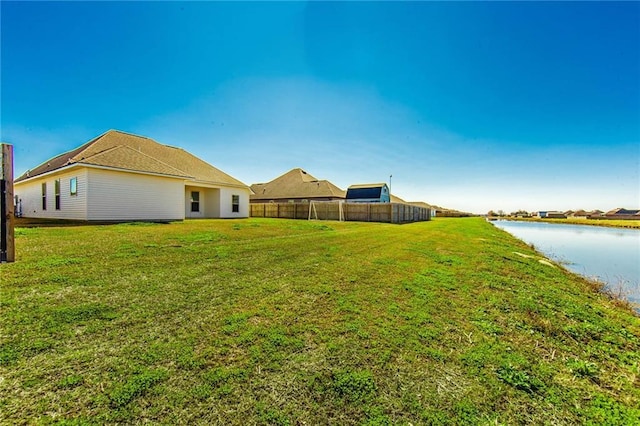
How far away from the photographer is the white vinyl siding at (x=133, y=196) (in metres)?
12.2

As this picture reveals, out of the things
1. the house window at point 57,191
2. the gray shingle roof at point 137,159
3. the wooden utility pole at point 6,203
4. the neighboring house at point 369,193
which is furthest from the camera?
the neighboring house at point 369,193

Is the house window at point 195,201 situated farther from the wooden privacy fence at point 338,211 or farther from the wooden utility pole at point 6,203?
the wooden utility pole at point 6,203

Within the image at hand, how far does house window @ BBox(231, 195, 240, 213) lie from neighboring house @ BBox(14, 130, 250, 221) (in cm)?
100

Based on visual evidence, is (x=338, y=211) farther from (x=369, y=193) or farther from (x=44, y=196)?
(x=44, y=196)

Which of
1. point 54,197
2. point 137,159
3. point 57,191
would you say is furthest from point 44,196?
point 137,159

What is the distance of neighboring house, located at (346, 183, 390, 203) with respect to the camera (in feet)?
114

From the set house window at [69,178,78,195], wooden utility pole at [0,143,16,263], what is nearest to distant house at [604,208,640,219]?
wooden utility pole at [0,143,16,263]

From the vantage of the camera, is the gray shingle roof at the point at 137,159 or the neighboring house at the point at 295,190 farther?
the neighboring house at the point at 295,190

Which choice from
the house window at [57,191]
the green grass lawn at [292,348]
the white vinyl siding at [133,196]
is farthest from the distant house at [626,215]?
the house window at [57,191]

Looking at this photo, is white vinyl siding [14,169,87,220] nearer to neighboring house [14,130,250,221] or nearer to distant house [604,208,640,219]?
neighboring house [14,130,250,221]

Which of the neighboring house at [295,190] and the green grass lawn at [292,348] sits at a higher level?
the neighboring house at [295,190]

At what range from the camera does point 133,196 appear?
13453mm

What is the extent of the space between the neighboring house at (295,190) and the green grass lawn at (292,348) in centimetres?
2792

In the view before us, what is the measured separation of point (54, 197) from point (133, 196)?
4.76 meters
